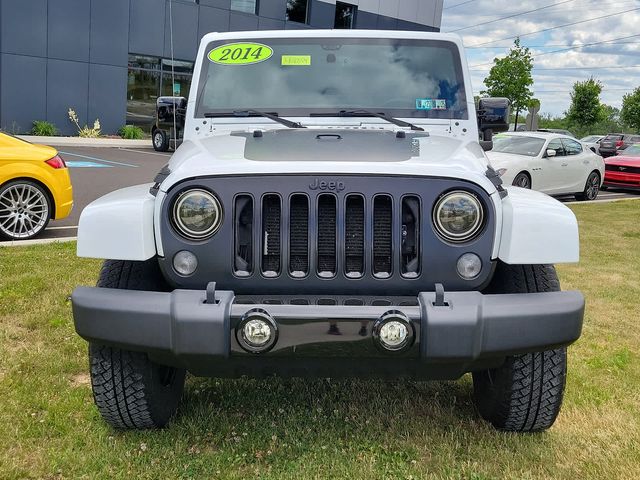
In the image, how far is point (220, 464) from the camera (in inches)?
116

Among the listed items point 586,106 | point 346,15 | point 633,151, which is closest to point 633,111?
point 586,106

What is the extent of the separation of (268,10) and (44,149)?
70.7 ft

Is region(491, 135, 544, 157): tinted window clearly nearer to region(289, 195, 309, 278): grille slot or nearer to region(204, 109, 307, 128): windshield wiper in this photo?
region(204, 109, 307, 128): windshield wiper

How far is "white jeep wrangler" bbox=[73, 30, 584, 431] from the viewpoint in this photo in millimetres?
2445

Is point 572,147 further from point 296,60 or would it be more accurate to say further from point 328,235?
point 328,235

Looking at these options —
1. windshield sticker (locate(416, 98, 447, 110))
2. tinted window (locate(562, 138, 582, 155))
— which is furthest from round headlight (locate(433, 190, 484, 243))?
tinted window (locate(562, 138, 582, 155))

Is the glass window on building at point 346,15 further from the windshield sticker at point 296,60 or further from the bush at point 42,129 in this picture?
the windshield sticker at point 296,60

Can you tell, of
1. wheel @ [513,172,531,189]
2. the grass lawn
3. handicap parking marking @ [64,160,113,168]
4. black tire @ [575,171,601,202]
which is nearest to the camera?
the grass lawn

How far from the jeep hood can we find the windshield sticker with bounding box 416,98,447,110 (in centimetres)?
37

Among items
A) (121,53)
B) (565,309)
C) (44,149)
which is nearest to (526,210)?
(565,309)

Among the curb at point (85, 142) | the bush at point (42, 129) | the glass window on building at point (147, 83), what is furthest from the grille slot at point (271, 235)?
A: the glass window on building at point (147, 83)

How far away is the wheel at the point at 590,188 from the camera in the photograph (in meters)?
14.7

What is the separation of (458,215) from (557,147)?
11.8m

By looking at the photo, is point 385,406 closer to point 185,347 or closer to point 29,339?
point 185,347
